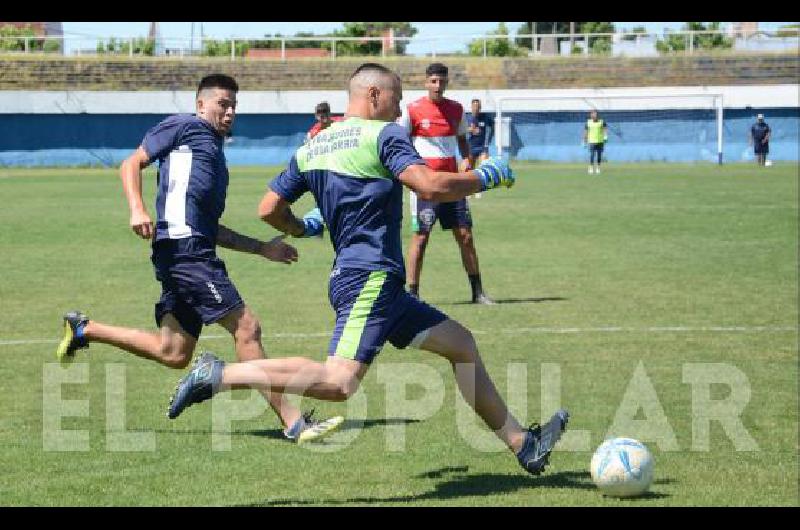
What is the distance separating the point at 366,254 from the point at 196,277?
4.88ft

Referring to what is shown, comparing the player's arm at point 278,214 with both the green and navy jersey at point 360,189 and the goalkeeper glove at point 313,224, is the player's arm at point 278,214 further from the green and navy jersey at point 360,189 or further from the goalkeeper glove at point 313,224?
the green and navy jersey at point 360,189

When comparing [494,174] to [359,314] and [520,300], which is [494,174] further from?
[520,300]

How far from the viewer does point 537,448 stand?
23.1 feet

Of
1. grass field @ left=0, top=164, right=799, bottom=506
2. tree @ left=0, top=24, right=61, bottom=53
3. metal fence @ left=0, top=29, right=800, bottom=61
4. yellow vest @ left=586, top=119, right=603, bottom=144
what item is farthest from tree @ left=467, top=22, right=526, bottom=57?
grass field @ left=0, top=164, right=799, bottom=506

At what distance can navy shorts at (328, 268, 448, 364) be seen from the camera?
6.74m

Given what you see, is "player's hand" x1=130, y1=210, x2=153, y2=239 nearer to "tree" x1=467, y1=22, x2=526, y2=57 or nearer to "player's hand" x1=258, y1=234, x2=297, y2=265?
"player's hand" x1=258, y1=234, x2=297, y2=265

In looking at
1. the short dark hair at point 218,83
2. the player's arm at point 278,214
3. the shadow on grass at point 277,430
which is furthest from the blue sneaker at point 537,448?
the short dark hair at point 218,83

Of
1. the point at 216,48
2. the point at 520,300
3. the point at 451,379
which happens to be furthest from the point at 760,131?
the point at 451,379

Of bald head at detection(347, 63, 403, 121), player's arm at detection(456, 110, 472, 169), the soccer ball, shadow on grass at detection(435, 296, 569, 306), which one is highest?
bald head at detection(347, 63, 403, 121)

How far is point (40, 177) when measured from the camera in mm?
46438

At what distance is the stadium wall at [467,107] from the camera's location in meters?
58.0

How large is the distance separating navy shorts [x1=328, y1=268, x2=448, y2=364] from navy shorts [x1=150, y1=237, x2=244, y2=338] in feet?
4.05

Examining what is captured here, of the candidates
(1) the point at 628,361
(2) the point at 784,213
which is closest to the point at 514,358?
(1) the point at 628,361

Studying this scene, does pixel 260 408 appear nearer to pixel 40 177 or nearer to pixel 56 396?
pixel 56 396
